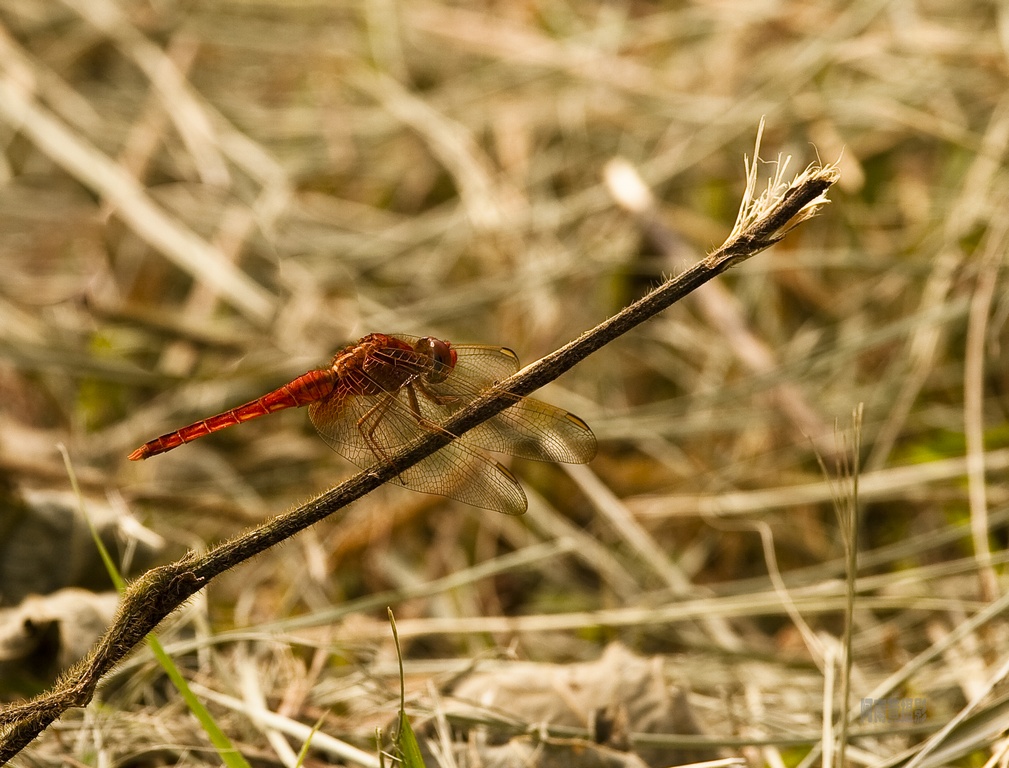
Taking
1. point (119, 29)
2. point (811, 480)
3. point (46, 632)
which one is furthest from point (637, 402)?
point (119, 29)

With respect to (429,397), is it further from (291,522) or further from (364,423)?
(291,522)

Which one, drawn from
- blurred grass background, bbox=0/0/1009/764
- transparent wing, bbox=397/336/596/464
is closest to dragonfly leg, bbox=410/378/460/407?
transparent wing, bbox=397/336/596/464

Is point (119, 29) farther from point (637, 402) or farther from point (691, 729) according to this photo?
point (691, 729)

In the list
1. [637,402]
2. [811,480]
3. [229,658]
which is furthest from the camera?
[637,402]

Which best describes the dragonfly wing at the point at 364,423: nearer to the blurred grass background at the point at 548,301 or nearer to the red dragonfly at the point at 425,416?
the red dragonfly at the point at 425,416

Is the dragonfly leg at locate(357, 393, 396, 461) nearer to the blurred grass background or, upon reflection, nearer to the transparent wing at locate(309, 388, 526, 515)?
the transparent wing at locate(309, 388, 526, 515)

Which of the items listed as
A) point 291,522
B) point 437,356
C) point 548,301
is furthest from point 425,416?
point 548,301

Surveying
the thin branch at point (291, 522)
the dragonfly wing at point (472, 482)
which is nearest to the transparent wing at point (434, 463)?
the dragonfly wing at point (472, 482)
